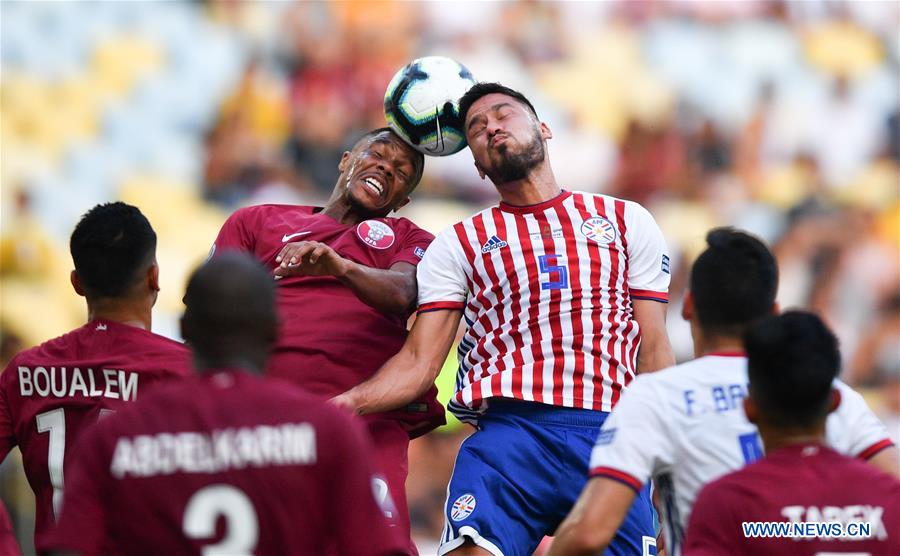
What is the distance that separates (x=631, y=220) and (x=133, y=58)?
740cm

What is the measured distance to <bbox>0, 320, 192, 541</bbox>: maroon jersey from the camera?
4043mm

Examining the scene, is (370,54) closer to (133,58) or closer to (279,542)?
(133,58)

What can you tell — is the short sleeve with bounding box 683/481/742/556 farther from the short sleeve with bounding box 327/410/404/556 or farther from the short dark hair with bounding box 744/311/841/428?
the short sleeve with bounding box 327/410/404/556

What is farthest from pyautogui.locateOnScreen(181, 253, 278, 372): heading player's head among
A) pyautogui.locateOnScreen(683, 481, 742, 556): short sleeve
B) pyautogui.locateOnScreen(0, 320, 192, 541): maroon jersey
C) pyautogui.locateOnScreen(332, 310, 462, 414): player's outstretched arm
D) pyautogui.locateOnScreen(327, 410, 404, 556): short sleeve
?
pyautogui.locateOnScreen(332, 310, 462, 414): player's outstretched arm

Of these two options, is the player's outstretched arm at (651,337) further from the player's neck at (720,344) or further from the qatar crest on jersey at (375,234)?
the player's neck at (720,344)

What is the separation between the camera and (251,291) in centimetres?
304

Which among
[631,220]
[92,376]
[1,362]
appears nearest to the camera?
[92,376]

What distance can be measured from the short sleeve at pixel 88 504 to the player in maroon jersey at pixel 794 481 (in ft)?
4.73

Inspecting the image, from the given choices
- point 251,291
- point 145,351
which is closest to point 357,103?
point 145,351

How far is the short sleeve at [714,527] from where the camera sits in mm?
3158

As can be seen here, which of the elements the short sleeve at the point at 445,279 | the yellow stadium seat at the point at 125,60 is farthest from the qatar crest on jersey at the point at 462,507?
the yellow stadium seat at the point at 125,60

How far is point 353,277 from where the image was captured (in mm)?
5008

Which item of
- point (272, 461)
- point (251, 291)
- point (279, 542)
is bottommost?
point (279, 542)

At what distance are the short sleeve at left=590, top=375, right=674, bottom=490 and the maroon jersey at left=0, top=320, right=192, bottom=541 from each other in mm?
1375
